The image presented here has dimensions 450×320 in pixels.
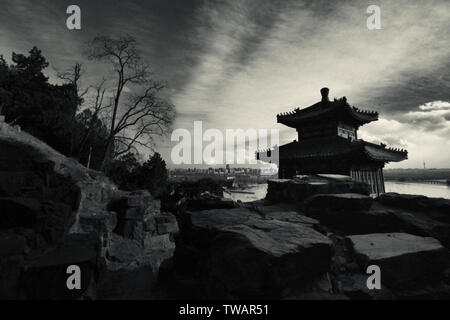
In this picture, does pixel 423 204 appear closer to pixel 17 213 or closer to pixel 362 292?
pixel 362 292

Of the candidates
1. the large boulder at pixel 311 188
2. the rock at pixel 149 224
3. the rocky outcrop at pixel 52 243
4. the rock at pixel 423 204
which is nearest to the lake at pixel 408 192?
the rock at pixel 149 224

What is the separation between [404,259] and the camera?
231cm

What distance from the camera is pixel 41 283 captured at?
350 centimetres

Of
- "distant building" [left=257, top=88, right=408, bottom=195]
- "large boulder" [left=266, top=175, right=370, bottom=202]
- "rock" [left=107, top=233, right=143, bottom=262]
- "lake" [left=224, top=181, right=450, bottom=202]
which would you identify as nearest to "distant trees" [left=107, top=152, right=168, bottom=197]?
"lake" [left=224, top=181, right=450, bottom=202]

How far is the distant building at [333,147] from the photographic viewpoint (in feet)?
33.7

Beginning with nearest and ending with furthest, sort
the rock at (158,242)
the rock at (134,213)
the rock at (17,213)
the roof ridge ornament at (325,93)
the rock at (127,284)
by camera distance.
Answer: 1. the rock at (127,284)
2. the rock at (17,213)
3. the rock at (134,213)
4. the rock at (158,242)
5. the roof ridge ornament at (325,93)

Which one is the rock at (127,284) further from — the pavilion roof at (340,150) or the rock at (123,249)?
the pavilion roof at (340,150)

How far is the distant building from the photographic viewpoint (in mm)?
10281

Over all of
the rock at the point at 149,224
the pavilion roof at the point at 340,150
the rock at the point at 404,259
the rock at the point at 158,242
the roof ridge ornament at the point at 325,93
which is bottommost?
the rock at the point at 158,242

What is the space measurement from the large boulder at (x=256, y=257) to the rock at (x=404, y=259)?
507 millimetres

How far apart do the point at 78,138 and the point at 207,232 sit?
22965 millimetres

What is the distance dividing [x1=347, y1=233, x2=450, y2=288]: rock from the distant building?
7.78 meters

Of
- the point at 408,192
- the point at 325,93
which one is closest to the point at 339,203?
the point at 325,93

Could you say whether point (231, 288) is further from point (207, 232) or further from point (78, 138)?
point (78, 138)
